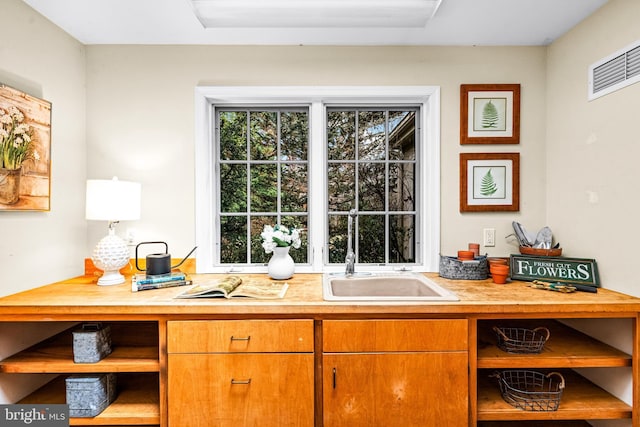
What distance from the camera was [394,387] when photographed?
4.61 feet

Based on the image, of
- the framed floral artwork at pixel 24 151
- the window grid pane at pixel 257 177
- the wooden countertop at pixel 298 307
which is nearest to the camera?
the wooden countertop at pixel 298 307

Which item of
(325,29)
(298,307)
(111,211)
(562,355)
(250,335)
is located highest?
(325,29)

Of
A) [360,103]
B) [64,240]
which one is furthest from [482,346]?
[64,240]

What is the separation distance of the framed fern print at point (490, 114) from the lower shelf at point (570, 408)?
146 cm

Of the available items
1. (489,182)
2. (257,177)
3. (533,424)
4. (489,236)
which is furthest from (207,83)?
(533,424)

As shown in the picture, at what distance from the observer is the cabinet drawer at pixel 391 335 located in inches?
55.4

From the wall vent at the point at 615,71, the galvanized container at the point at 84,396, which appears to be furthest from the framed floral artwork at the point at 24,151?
the wall vent at the point at 615,71

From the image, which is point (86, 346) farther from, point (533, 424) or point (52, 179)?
point (533, 424)

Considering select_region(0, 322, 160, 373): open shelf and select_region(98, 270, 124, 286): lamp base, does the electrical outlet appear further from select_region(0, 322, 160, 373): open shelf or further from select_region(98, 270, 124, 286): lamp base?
select_region(98, 270, 124, 286): lamp base

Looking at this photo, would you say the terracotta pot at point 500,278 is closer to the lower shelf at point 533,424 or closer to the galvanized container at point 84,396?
the lower shelf at point 533,424

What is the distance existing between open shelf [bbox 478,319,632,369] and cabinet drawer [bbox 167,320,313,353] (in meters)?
0.86

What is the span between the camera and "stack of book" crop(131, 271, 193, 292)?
5.31ft

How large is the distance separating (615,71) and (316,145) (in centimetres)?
163

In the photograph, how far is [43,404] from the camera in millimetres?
1527
